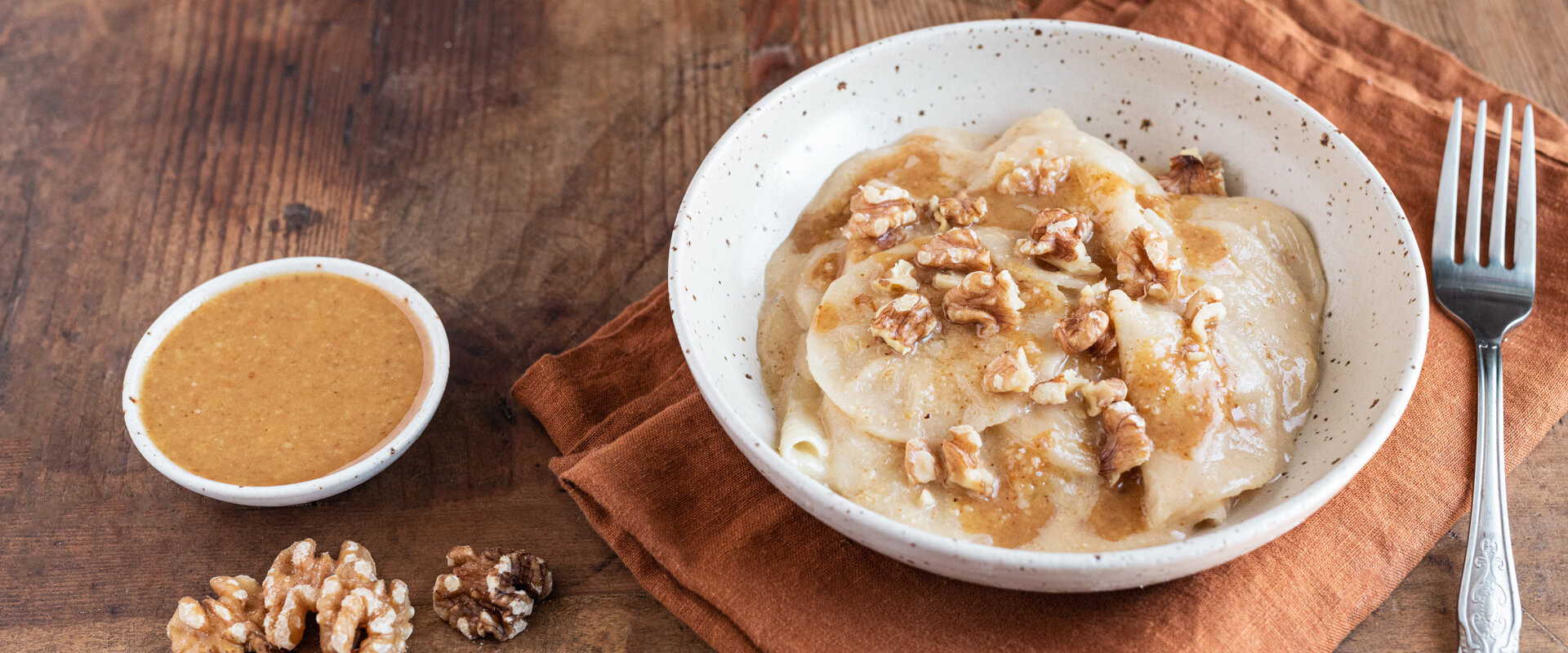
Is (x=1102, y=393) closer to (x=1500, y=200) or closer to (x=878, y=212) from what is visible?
(x=878, y=212)

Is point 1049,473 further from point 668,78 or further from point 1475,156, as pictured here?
point 668,78

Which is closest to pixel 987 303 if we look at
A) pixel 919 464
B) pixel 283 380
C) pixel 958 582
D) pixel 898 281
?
pixel 898 281

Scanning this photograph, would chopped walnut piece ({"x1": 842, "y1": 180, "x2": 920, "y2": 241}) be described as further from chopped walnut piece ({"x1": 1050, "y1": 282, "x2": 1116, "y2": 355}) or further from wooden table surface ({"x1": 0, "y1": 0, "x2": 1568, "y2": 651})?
wooden table surface ({"x1": 0, "y1": 0, "x2": 1568, "y2": 651})

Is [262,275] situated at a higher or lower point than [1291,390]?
lower

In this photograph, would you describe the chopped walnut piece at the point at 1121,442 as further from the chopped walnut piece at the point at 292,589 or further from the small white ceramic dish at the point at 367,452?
the chopped walnut piece at the point at 292,589

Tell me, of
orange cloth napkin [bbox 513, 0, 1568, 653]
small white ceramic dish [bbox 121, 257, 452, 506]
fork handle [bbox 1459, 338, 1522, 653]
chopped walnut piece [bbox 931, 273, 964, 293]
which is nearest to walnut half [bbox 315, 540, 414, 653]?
small white ceramic dish [bbox 121, 257, 452, 506]

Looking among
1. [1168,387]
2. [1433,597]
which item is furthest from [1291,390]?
[1433,597]

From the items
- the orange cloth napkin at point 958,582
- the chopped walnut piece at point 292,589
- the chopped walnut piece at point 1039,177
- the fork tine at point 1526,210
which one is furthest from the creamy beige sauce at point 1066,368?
the chopped walnut piece at point 292,589
